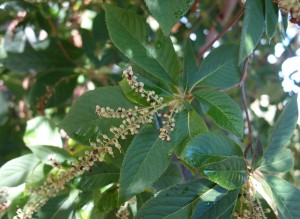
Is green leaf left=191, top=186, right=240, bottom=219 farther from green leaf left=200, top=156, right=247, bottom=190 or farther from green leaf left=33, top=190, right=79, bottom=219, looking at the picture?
green leaf left=33, top=190, right=79, bottom=219

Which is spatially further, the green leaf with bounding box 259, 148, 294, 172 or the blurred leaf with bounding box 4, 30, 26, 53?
the blurred leaf with bounding box 4, 30, 26, 53

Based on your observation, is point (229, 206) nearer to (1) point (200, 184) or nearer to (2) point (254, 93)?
(1) point (200, 184)

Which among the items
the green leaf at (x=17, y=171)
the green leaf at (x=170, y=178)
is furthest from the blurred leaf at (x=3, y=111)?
the green leaf at (x=170, y=178)

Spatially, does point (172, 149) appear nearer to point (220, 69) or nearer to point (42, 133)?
point (220, 69)

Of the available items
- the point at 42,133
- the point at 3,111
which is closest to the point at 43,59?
the point at 3,111

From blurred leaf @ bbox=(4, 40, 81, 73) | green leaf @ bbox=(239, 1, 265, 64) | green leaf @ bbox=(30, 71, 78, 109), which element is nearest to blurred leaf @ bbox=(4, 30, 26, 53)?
blurred leaf @ bbox=(4, 40, 81, 73)

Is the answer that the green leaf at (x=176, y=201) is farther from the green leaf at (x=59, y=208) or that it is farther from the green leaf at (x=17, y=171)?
the green leaf at (x=17, y=171)
